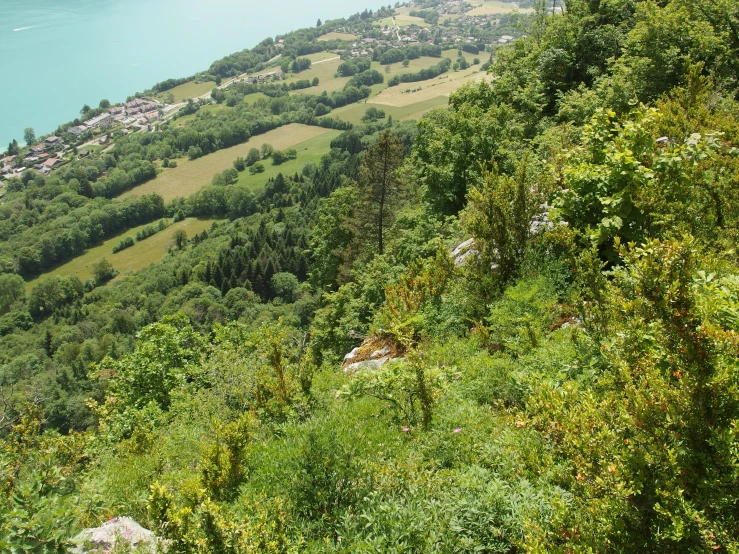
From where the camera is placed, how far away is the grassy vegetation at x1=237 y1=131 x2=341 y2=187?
4380 inches

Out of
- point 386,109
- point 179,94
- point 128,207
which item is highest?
point 179,94

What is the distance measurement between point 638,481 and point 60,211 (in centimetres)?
13590

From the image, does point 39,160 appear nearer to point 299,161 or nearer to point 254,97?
point 254,97

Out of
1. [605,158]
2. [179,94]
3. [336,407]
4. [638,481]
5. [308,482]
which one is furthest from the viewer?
[179,94]

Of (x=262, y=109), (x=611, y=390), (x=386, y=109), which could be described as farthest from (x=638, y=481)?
(x=262, y=109)

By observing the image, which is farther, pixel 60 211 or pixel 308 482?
pixel 60 211

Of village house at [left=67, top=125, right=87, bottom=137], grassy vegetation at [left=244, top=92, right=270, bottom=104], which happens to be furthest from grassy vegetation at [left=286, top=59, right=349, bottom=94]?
village house at [left=67, top=125, right=87, bottom=137]

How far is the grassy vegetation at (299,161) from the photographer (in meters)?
111

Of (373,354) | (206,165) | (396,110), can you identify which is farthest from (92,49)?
(373,354)

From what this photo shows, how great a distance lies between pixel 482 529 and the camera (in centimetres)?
409

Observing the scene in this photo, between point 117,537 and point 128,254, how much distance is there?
10682 centimetres

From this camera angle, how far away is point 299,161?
11506 cm

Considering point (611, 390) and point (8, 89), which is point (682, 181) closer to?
point (611, 390)

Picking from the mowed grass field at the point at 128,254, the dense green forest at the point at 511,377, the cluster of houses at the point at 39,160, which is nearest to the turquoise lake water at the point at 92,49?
the cluster of houses at the point at 39,160
